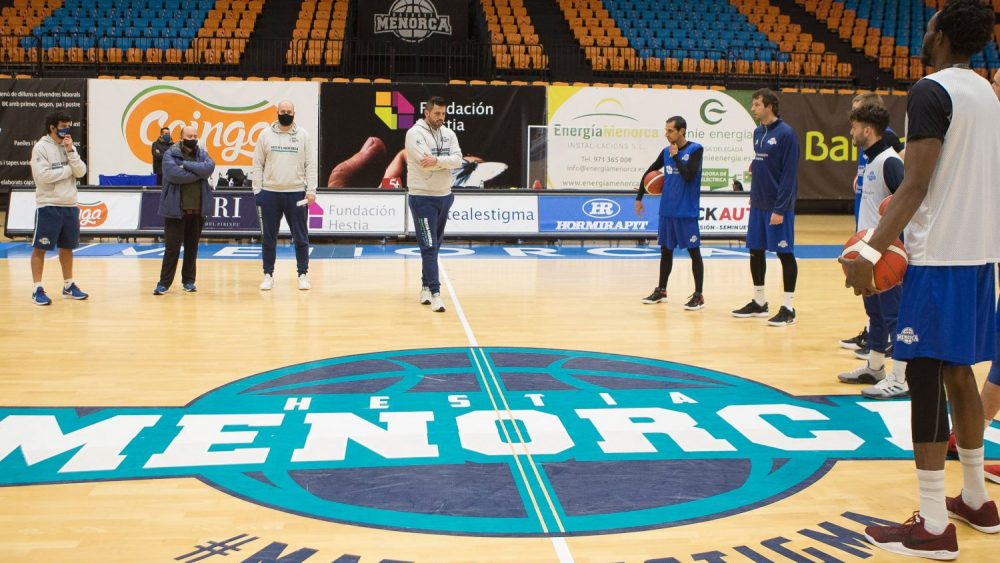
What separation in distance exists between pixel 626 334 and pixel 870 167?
2.54 meters

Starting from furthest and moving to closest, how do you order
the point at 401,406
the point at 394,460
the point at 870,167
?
the point at 870,167
the point at 401,406
the point at 394,460

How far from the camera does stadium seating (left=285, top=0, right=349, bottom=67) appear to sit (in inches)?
898

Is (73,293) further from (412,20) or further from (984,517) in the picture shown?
(412,20)

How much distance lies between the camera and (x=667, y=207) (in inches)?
381

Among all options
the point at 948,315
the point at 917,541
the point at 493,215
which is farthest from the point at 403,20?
the point at 917,541

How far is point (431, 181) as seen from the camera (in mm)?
9391

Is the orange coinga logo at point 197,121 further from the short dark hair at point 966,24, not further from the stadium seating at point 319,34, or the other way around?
the short dark hair at point 966,24

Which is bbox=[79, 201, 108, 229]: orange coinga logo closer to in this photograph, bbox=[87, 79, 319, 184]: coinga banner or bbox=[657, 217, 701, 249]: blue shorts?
bbox=[87, 79, 319, 184]: coinga banner

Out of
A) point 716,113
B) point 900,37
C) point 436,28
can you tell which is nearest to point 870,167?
point 716,113

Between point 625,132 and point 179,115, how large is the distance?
9598 mm

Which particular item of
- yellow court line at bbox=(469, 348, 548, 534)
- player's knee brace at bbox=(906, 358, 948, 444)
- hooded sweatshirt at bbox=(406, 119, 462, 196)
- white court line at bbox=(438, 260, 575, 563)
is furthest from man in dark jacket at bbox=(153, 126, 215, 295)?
player's knee brace at bbox=(906, 358, 948, 444)

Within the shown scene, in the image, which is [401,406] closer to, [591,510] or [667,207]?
[591,510]

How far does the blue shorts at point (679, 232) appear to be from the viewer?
9.55 meters

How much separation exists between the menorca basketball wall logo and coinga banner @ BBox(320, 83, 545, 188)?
14735 millimetres
